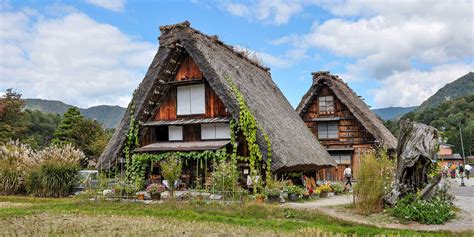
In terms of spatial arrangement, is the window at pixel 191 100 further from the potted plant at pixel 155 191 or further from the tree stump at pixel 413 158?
the tree stump at pixel 413 158

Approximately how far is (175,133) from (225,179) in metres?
5.32

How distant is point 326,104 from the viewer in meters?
30.1

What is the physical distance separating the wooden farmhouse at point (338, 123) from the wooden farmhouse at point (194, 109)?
22.3ft

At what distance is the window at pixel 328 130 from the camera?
29609 mm

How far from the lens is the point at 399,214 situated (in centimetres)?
1156

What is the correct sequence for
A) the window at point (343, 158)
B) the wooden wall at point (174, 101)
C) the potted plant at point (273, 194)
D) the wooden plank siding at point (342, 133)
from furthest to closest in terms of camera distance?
the window at point (343, 158)
the wooden plank siding at point (342, 133)
the wooden wall at point (174, 101)
the potted plant at point (273, 194)

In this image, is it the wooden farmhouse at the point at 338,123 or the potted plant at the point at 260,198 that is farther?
the wooden farmhouse at the point at 338,123

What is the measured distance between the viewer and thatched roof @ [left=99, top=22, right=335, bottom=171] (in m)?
18.0

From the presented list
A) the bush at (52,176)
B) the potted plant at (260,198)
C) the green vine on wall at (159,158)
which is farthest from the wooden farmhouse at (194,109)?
the potted plant at (260,198)

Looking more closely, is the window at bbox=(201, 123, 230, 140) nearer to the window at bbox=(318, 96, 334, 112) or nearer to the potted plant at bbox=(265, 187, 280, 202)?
the potted plant at bbox=(265, 187, 280, 202)

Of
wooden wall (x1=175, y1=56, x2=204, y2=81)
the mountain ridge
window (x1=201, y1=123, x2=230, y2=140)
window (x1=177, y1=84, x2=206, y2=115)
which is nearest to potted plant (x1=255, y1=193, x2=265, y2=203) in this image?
window (x1=201, y1=123, x2=230, y2=140)

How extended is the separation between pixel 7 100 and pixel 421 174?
36113 mm

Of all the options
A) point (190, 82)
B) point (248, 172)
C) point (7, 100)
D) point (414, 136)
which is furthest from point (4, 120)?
point (414, 136)

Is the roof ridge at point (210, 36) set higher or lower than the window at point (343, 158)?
higher
